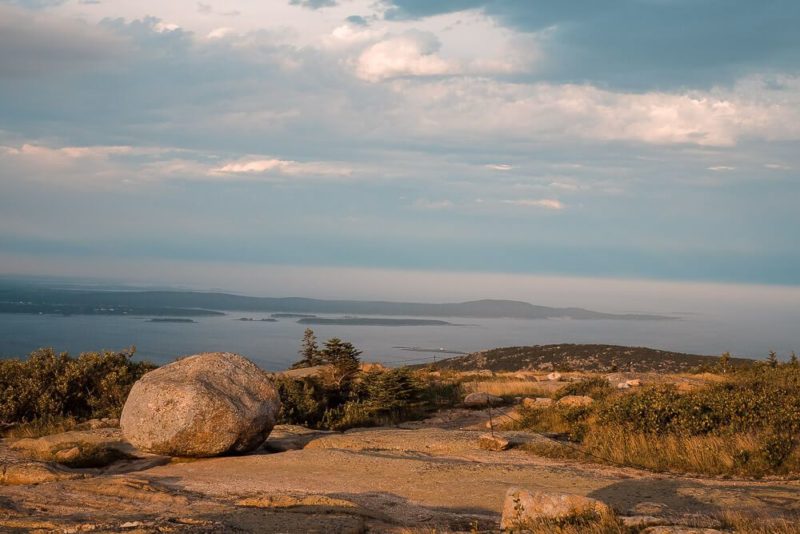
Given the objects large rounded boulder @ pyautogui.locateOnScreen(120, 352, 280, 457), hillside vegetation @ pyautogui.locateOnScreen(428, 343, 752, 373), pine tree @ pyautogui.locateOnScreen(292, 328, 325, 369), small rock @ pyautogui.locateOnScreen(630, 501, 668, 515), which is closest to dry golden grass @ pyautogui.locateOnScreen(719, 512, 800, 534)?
small rock @ pyautogui.locateOnScreen(630, 501, 668, 515)

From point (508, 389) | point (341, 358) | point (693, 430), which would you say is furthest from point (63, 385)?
point (693, 430)

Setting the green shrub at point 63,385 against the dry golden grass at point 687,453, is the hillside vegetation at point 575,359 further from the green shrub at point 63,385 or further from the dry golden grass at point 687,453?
the dry golden grass at point 687,453

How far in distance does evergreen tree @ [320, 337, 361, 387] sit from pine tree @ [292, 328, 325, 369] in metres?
2.82

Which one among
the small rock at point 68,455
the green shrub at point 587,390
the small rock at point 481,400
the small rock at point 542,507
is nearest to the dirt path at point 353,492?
the small rock at point 542,507

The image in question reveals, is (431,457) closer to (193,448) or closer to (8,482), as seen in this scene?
(193,448)

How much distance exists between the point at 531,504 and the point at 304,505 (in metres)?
3.16

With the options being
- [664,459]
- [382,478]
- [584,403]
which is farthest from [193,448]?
[584,403]

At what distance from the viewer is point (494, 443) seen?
14.7m

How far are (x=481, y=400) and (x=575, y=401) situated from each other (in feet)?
10.1

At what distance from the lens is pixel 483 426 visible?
1895cm

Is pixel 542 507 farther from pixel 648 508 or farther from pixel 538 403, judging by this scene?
pixel 538 403

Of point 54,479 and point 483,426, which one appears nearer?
point 54,479

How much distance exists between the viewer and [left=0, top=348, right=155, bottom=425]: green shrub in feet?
59.9

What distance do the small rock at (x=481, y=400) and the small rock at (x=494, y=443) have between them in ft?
21.9
